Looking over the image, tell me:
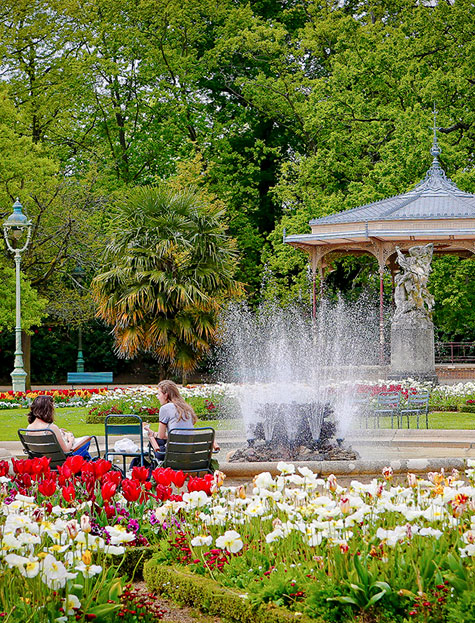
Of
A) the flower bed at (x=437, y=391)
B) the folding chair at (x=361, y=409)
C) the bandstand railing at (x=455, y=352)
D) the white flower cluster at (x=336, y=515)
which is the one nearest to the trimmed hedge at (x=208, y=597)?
the white flower cluster at (x=336, y=515)

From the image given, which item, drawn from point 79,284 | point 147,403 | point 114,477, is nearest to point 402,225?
point 147,403

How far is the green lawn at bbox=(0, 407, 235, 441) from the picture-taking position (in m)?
14.4

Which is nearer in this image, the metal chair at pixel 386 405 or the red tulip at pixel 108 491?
the red tulip at pixel 108 491

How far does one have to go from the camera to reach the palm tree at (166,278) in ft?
69.4

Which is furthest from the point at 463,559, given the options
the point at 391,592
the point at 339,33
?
the point at 339,33

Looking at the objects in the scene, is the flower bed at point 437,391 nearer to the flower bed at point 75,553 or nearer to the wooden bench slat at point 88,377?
the wooden bench slat at point 88,377

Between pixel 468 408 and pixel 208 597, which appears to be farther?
pixel 468 408

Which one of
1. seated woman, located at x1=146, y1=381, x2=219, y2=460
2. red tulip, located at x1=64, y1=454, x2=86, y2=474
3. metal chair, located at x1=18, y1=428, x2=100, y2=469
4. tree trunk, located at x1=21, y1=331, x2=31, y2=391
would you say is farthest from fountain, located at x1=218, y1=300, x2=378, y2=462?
tree trunk, located at x1=21, y1=331, x2=31, y2=391

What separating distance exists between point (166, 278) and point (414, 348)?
18.5 ft

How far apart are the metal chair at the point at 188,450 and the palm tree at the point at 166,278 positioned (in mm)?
12426

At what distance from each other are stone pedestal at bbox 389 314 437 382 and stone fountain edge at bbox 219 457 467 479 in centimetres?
1149

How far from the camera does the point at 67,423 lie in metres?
16.3

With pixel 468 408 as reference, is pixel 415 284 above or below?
above

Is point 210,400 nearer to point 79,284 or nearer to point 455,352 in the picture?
point 79,284
